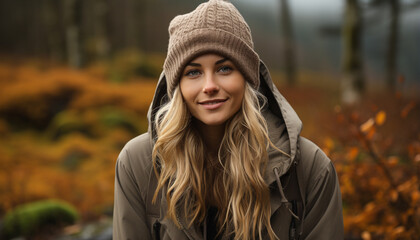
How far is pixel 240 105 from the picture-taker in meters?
2.23

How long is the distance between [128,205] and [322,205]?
1194 millimetres

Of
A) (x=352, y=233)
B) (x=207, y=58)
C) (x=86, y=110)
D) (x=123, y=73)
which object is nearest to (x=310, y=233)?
(x=207, y=58)

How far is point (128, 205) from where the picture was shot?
7.14 feet

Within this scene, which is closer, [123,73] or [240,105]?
[240,105]

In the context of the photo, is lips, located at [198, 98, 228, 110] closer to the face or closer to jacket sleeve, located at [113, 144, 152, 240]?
the face

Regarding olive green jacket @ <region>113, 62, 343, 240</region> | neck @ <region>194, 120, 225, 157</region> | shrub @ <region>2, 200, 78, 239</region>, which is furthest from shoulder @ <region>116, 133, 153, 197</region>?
shrub @ <region>2, 200, 78, 239</region>

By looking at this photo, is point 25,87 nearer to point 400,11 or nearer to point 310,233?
point 310,233

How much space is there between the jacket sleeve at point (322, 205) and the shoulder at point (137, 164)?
101 cm

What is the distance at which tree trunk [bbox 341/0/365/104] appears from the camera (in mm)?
9391

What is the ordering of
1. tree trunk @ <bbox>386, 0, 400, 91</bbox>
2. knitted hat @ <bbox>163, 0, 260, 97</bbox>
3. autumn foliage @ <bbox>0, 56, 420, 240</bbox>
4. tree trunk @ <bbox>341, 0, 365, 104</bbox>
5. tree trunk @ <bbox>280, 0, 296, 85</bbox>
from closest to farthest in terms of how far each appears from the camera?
knitted hat @ <bbox>163, 0, 260, 97</bbox>, autumn foliage @ <bbox>0, 56, 420, 240</bbox>, tree trunk @ <bbox>341, 0, 365, 104</bbox>, tree trunk @ <bbox>386, 0, 400, 91</bbox>, tree trunk @ <bbox>280, 0, 296, 85</bbox>

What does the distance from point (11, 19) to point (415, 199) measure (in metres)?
26.1

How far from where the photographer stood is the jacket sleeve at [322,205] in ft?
6.96

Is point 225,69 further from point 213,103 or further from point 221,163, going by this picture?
point 221,163

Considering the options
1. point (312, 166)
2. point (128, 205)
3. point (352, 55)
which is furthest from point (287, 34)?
point (128, 205)
